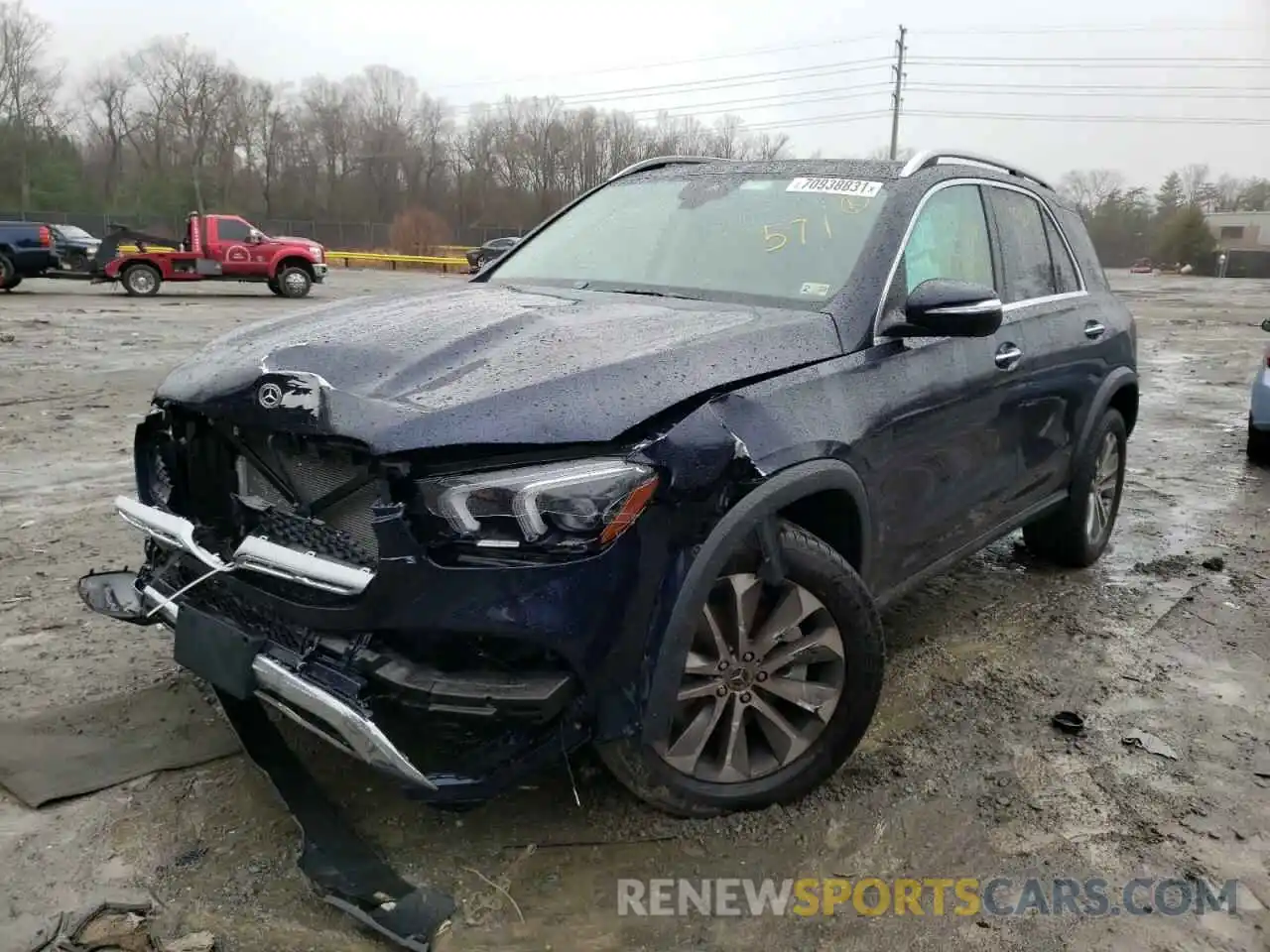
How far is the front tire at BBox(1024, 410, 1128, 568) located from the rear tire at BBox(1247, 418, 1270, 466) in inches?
122

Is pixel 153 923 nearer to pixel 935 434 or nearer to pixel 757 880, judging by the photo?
pixel 757 880

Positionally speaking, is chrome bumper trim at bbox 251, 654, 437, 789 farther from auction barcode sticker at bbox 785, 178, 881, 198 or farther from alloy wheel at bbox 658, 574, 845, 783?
auction barcode sticker at bbox 785, 178, 881, 198

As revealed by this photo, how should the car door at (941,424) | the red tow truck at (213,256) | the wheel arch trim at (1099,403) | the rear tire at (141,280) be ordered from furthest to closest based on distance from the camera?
the red tow truck at (213,256), the rear tire at (141,280), the wheel arch trim at (1099,403), the car door at (941,424)

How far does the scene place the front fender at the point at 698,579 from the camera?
2385mm

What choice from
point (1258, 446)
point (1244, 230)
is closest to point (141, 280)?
point (1258, 446)

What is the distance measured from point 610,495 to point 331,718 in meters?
0.79

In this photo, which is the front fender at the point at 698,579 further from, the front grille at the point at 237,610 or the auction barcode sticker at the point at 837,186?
the auction barcode sticker at the point at 837,186

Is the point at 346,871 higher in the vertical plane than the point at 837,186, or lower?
lower

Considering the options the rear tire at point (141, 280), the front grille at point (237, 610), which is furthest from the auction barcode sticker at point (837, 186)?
the rear tire at point (141, 280)

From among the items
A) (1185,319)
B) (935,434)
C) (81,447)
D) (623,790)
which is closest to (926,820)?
(623,790)

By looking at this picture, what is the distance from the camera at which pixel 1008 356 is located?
3.89 meters

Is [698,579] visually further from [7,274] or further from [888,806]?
[7,274]

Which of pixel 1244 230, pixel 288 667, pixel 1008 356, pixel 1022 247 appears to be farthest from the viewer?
pixel 1244 230

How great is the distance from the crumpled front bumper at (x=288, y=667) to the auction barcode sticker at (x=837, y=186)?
2298 millimetres
